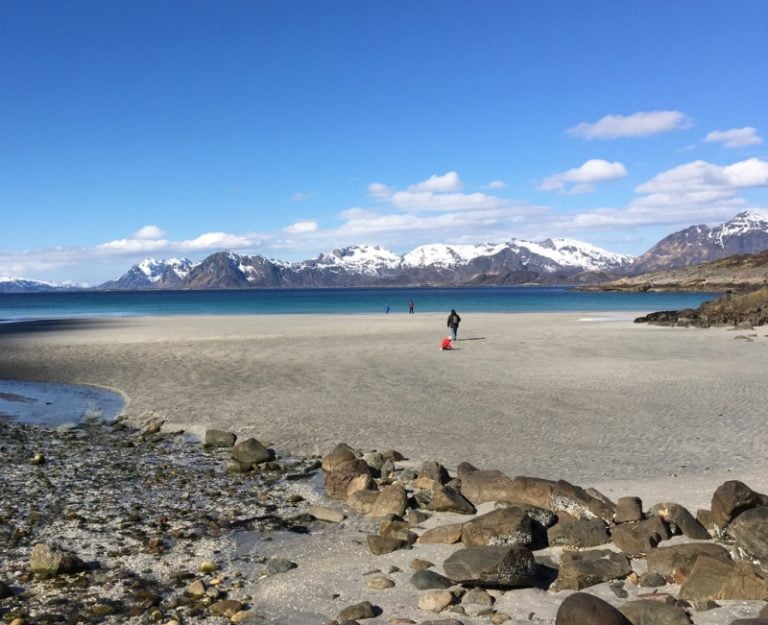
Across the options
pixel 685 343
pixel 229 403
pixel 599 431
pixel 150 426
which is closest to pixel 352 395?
pixel 229 403

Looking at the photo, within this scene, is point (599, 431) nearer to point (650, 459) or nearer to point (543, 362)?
point (650, 459)

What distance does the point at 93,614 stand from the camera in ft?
23.1

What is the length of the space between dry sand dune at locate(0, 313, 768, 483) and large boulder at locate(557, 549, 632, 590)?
4263 mm

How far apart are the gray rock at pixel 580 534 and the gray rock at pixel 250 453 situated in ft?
21.4

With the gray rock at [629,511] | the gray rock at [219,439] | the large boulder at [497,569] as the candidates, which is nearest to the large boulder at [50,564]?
the large boulder at [497,569]

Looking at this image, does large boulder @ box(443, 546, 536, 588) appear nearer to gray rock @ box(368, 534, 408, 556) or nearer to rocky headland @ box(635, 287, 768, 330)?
gray rock @ box(368, 534, 408, 556)

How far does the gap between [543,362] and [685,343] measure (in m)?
11.9

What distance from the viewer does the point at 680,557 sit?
7.46 metres

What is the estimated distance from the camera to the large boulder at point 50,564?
800cm

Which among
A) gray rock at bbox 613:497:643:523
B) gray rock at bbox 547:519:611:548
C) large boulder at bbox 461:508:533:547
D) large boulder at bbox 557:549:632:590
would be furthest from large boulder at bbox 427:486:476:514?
large boulder at bbox 557:549:632:590

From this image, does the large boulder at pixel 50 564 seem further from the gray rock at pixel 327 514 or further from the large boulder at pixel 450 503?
the large boulder at pixel 450 503

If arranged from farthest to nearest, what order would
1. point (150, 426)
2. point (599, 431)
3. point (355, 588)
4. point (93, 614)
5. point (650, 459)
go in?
point (150, 426)
point (599, 431)
point (650, 459)
point (355, 588)
point (93, 614)

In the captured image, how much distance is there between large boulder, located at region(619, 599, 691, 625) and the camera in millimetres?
6234

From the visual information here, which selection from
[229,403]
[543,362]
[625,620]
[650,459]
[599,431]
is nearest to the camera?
[625,620]
